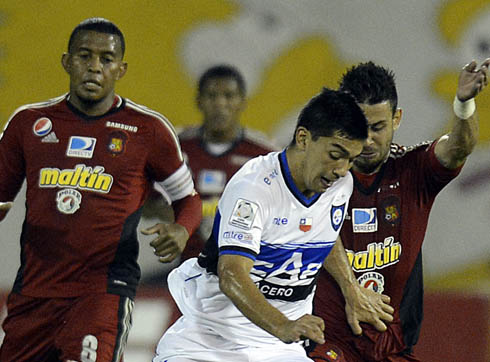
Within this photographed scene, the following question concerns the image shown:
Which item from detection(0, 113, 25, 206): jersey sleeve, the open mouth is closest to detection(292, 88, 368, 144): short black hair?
the open mouth

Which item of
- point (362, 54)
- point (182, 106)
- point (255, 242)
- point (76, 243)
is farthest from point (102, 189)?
point (362, 54)

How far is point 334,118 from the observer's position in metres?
3.64

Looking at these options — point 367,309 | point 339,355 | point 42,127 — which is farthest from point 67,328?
point 367,309

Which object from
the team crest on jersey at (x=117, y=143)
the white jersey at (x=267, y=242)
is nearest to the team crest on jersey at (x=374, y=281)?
the white jersey at (x=267, y=242)

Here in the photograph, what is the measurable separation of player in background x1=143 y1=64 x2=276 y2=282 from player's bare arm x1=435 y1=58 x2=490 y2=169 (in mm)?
1856

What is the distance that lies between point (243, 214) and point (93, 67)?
1376 mm

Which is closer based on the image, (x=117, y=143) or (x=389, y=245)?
(x=389, y=245)

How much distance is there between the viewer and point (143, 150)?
4.55 metres

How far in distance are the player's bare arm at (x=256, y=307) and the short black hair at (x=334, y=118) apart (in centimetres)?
56

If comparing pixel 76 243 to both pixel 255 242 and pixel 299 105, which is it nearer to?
pixel 255 242

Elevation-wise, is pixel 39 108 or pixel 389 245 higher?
pixel 39 108

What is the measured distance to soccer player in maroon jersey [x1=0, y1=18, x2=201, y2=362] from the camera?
14.2 ft

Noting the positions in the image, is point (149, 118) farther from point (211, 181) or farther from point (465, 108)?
point (465, 108)

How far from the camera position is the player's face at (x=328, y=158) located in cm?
361
